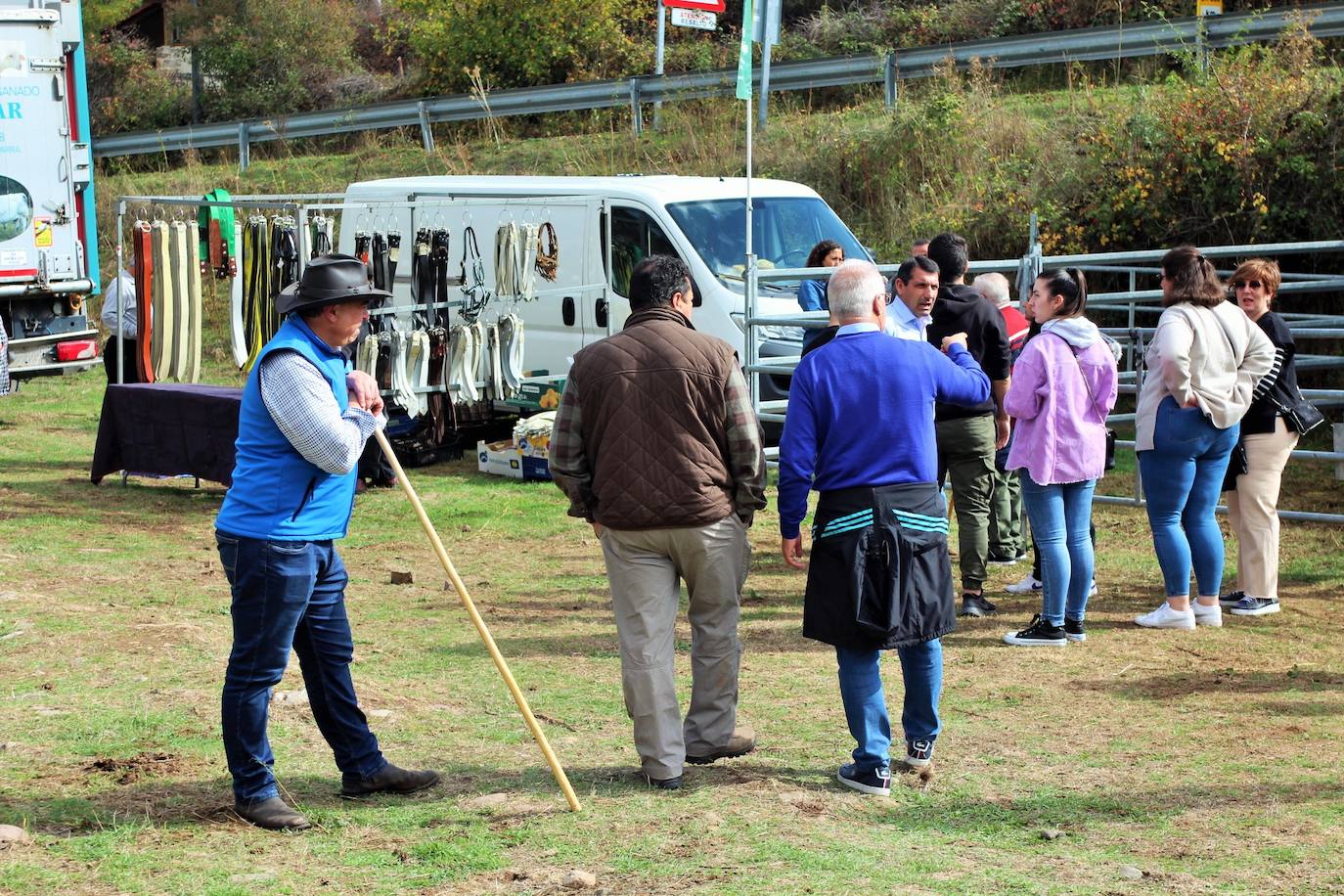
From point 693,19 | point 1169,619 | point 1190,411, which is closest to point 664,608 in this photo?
point 1190,411

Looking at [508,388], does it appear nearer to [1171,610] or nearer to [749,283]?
[749,283]

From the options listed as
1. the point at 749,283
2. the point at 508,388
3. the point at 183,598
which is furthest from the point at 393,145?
the point at 183,598

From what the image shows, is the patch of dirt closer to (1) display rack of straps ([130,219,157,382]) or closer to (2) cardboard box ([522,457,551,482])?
(2) cardboard box ([522,457,551,482])

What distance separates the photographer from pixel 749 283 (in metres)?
9.72

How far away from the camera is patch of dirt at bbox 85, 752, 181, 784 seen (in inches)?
203

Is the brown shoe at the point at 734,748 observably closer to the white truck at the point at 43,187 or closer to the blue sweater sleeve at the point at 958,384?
the blue sweater sleeve at the point at 958,384

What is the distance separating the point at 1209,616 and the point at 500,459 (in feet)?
20.2

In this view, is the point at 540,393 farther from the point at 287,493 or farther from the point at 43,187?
the point at 287,493

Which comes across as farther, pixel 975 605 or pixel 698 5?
pixel 698 5

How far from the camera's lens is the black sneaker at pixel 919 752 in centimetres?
521

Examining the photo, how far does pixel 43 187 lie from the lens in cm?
1344

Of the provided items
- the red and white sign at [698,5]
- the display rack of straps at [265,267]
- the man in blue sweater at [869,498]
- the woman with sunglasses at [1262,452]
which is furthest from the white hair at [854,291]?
the red and white sign at [698,5]

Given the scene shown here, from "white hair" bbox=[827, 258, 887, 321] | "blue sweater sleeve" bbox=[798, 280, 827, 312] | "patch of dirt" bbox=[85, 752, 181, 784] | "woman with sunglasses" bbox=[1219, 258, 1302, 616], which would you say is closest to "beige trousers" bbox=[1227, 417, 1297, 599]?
"woman with sunglasses" bbox=[1219, 258, 1302, 616]

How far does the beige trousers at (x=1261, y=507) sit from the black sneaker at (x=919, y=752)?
3.24m
